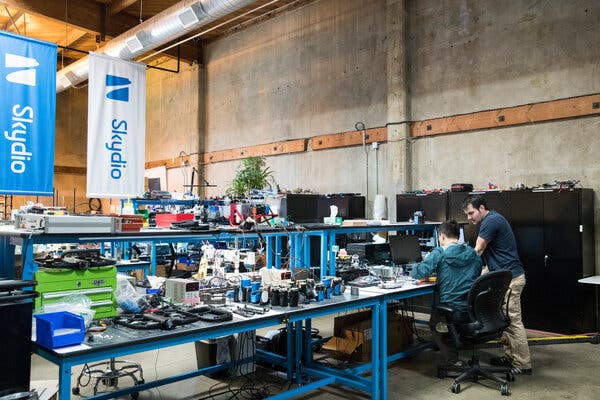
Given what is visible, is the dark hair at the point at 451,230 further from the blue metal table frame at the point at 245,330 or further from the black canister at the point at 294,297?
the black canister at the point at 294,297

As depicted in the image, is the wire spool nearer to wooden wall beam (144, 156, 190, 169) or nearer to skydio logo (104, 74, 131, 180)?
skydio logo (104, 74, 131, 180)

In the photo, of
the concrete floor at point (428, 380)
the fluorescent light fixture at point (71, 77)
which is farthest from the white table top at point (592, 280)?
the fluorescent light fixture at point (71, 77)

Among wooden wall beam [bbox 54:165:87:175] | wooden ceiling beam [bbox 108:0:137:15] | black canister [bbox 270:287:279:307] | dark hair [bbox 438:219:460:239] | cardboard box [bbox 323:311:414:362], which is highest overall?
wooden ceiling beam [bbox 108:0:137:15]

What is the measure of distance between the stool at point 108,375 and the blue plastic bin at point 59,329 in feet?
5.07

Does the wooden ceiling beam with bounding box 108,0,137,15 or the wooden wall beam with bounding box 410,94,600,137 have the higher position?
the wooden ceiling beam with bounding box 108,0,137,15

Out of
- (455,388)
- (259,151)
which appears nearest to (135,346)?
(455,388)

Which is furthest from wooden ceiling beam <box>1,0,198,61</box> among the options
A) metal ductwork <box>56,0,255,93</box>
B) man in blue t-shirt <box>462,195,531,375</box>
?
man in blue t-shirt <box>462,195,531,375</box>

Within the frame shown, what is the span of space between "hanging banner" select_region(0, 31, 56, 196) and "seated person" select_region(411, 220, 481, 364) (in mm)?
3319

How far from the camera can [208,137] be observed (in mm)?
10688

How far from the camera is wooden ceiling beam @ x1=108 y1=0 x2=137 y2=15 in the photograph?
8.81 metres

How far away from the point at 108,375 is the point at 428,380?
2.50 metres

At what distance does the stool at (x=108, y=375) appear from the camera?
3444mm

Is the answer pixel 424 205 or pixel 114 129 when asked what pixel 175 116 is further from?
pixel 424 205

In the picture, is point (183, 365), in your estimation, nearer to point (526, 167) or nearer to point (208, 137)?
point (526, 167)
